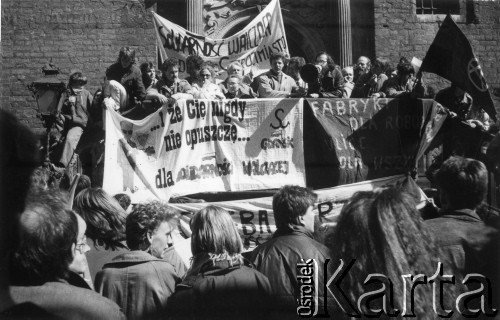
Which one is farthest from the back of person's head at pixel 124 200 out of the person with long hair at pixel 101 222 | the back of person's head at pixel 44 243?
the back of person's head at pixel 44 243

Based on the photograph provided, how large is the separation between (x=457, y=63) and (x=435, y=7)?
3.13 ft

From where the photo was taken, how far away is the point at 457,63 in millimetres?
6031

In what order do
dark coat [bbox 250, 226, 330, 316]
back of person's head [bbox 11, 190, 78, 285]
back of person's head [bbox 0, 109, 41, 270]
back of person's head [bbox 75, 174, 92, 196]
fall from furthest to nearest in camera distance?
back of person's head [bbox 75, 174, 92, 196] < dark coat [bbox 250, 226, 330, 316] < back of person's head [bbox 0, 109, 41, 270] < back of person's head [bbox 11, 190, 78, 285]

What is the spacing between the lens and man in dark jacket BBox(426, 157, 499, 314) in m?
3.81

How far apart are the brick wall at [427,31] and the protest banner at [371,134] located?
1.95 ft

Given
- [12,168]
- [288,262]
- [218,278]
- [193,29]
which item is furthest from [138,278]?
[193,29]

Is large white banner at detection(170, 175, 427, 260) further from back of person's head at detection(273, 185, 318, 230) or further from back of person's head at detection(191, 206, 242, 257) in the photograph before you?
back of person's head at detection(191, 206, 242, 257)

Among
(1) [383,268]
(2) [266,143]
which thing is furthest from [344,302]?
(2) [266,143]

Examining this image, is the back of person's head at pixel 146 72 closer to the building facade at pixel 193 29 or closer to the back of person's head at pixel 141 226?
the building facade at pixel 193 29

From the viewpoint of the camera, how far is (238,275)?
3910mm

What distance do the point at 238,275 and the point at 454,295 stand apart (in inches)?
39.1

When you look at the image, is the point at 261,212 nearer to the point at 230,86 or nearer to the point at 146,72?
the point at 230,86

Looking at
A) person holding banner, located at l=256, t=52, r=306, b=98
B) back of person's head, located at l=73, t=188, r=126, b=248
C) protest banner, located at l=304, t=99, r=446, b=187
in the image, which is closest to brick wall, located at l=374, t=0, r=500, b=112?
protest banner, located at l=304, t=99, r=446, b=187

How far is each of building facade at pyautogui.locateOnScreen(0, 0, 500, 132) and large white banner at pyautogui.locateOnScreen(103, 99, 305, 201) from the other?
64 cm
